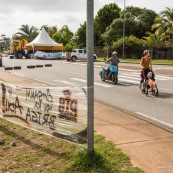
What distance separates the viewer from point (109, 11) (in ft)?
219

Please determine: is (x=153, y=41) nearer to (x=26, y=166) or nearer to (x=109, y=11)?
(x=109, y=11)

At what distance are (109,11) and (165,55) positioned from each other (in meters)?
27.8

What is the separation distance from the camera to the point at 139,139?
20.2 ft

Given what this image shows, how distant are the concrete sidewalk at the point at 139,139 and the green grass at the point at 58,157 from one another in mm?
249

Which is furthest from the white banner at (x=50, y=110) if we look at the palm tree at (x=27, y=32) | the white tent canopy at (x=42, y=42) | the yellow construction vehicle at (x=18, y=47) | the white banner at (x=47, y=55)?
the palm tree at (x=27, y=32)

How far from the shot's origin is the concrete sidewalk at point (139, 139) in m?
4.92

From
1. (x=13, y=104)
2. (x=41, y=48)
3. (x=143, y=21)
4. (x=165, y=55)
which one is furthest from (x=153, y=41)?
(x=13, y=104)

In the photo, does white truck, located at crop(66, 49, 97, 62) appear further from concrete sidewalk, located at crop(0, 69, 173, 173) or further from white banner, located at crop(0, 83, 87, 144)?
white banner, located at crop(0, 83, 87, 144)

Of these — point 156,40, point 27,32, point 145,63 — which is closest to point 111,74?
point 145,63

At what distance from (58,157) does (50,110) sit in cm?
98

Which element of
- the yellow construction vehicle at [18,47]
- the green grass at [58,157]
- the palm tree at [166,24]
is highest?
the palm tree at [166,24]

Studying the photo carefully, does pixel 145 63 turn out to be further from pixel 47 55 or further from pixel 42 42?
pixel 42 42

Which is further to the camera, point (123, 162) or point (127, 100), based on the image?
point (127, 100)

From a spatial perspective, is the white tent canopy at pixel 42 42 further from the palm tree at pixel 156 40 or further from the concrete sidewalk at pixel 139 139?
the concrete sidewalk at pixel 139 139
